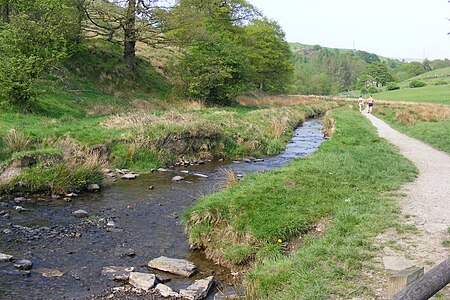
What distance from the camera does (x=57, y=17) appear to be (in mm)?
27188

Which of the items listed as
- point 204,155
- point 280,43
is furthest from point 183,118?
point 280,43

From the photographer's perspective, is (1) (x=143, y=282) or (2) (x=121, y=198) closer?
(1) (x=143, y=282)

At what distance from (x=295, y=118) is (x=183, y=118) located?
63.0 feet

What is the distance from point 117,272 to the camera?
9078mm

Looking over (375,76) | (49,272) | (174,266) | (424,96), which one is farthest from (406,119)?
(375,76)

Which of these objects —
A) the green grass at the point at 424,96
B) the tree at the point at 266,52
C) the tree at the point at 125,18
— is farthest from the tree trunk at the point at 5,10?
the green grass at the point at 424,96

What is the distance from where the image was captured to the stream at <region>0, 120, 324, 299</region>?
8.60m

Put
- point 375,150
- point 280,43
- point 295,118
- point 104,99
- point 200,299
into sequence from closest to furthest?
point 200,299
point 375,150
point 104,99
point 295,118
point 280,43

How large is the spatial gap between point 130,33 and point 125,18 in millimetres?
1536

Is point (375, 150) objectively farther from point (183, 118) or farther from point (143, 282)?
point (143, 282)

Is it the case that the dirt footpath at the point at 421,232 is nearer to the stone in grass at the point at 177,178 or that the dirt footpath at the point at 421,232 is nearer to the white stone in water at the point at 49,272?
the white stone in water at the point at 49,272

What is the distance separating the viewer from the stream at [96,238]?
28.2ft

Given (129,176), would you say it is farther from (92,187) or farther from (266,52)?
(266,52)

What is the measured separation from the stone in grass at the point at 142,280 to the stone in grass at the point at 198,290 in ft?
2.35
